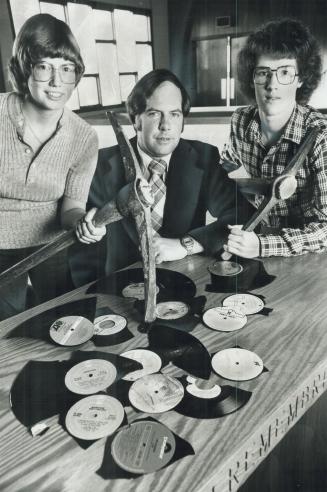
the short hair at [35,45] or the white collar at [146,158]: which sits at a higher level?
the short hair at [35,45]

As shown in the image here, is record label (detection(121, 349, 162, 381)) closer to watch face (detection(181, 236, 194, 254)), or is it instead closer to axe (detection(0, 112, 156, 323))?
axe (detection(0, 112, 156, 323))

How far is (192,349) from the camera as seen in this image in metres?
1.13

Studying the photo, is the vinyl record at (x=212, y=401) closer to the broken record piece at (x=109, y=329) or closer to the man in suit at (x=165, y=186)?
the broken record piece at (x=109, y=329)

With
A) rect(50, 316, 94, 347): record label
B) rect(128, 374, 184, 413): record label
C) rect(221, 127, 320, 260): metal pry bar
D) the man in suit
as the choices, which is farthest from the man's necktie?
rect(128, 374, 184, 413): record label

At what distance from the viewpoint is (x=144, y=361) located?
110 centimetres

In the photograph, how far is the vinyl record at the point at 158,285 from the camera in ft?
4.72

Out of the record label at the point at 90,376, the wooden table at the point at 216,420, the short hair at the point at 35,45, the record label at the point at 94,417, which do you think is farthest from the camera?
the short hair at the point at 35,45

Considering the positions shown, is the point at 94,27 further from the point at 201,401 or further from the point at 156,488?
the point at 156,488

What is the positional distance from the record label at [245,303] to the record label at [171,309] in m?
0.14

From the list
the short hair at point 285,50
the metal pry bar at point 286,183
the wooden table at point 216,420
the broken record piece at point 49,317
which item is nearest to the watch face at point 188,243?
the metal pry bar at point 286,183

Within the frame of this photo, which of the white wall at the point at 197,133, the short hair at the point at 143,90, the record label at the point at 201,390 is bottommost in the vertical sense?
the record label at the point at 201,390

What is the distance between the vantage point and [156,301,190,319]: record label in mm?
1310

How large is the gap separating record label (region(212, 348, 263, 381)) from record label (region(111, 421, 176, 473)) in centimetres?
24

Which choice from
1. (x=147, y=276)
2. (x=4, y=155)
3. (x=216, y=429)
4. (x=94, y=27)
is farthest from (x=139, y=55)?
(x=216, y=429)
